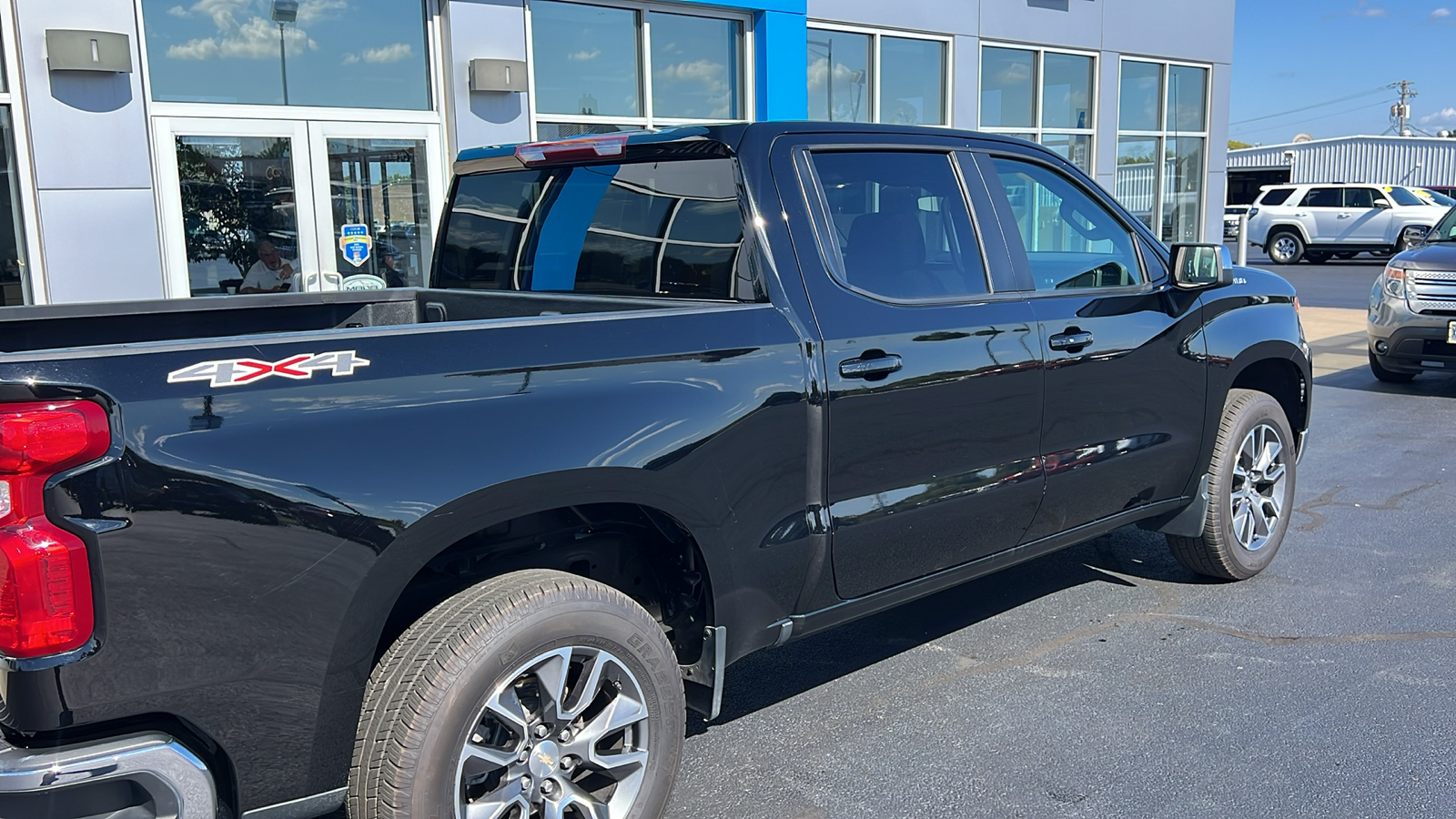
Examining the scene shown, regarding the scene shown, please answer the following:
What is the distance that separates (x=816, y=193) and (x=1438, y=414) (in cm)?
773

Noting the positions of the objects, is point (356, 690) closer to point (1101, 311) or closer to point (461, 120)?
point (1101, 311)

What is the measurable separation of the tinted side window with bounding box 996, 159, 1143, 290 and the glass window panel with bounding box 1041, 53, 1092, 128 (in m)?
11.3

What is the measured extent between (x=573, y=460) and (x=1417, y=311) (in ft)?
30.3

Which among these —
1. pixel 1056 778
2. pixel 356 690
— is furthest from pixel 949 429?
pixel 356 690

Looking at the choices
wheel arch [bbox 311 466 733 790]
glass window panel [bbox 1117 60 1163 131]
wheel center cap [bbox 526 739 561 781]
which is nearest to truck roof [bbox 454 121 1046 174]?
wheel arch [bbox 311 466 733 790]

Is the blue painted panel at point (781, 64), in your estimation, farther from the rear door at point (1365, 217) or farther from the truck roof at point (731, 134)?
the rear door at point (1365, 217)

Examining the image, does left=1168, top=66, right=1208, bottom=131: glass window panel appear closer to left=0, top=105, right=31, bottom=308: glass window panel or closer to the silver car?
the silver car

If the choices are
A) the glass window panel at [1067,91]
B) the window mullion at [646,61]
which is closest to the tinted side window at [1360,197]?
the glass window panel at [1067,91]

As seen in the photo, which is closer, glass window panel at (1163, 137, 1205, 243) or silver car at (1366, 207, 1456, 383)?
silver car at (1366, 207, 1456, 383)

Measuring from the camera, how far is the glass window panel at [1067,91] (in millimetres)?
15148

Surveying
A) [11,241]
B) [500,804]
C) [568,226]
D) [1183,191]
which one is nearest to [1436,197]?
[1183,191]

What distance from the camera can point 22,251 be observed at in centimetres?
802

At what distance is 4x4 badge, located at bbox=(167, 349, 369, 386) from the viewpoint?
2207 mm

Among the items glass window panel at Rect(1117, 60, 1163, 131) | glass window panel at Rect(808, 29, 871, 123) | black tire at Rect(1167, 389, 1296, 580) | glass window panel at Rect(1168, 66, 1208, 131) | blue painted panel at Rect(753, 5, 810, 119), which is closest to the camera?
black tire at Rect(1167, 389, 1296, 580)
